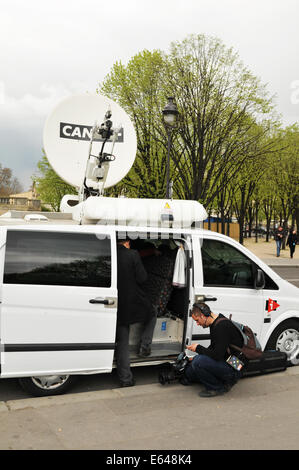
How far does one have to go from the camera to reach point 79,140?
8133 millimetres

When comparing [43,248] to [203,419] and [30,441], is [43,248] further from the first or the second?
[203,419]

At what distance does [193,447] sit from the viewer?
372 cm

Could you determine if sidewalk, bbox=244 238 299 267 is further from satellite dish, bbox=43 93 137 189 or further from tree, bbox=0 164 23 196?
tree, bbox=0 164 23 196

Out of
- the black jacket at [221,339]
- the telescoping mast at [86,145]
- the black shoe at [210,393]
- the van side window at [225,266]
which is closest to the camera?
the black jacket at [221,339]

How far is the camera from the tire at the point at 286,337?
5.91m

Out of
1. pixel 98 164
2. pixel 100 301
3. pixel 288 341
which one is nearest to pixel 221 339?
pixel 100 301

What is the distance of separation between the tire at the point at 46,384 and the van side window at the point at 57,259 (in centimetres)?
105

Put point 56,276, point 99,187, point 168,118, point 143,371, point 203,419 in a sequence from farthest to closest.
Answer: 1. point 168,118
2. point 99,187
3. point 143,371
4. point 56,276
5. point 203,419

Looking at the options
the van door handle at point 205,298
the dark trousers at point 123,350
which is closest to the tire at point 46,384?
the dark trousers at point 123,350

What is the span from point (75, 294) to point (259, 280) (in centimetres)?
230

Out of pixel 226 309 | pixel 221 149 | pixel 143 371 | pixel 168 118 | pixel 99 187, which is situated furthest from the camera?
pixel 221 149

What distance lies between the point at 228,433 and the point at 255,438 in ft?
0.79

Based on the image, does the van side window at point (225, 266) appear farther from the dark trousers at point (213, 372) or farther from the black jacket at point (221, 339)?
the dark trousers at point (213, 372)

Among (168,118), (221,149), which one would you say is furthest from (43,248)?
(221,149)
